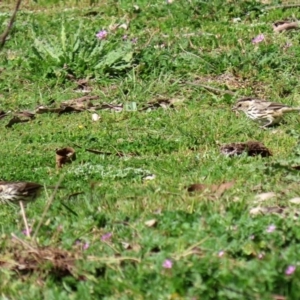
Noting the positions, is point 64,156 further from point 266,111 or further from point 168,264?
point 168,264

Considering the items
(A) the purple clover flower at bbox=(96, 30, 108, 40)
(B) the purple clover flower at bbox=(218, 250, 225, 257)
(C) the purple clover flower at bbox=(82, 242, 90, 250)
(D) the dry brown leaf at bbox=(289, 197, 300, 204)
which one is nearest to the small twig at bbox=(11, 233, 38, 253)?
(C) the purple clover flower at bbox=(82, 242, 90, 250)

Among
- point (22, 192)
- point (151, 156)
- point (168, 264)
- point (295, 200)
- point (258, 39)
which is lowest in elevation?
point (258, 39)

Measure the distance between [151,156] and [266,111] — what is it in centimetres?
101

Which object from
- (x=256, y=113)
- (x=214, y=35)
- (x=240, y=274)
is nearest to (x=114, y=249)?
(x=240, y=274)

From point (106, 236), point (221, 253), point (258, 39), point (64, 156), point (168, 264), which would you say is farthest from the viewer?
point (258, 39)

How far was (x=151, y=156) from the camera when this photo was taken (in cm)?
720

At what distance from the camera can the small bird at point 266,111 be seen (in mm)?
7574

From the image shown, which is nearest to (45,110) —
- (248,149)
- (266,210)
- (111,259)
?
(248,149)

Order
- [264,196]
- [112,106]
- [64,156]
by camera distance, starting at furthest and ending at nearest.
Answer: [112,106]
[64,156]
[264,196]

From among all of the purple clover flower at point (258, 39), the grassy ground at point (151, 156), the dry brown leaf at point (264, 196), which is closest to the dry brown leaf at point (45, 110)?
the grassy ground at point (151, 156)

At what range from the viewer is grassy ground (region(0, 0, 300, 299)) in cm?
446

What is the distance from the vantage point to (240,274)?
4094 millimetres

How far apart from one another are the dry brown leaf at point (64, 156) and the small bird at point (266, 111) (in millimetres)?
1471

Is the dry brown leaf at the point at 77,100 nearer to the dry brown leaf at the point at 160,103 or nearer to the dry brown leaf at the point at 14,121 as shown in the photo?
the dry brown leaf at the point at 14,121
